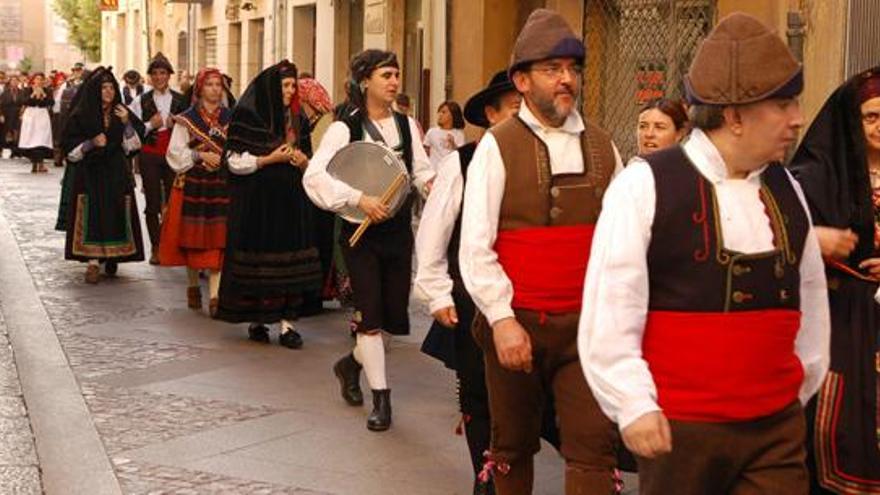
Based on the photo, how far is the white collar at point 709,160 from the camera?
3.87 meters

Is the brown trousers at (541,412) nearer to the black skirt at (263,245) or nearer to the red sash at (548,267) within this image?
the red sash at (548,267)

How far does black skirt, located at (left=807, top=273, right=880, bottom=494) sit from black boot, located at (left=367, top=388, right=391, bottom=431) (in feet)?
10.5

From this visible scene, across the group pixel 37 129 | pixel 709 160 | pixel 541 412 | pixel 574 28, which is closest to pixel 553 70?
pixel 541 412

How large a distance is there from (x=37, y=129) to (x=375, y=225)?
1066 inches

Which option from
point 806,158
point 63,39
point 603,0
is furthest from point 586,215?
point 63,39

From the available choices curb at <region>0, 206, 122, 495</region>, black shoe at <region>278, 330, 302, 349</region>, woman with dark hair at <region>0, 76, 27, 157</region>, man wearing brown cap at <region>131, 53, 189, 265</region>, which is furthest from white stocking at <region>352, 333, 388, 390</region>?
woman with dark hair at <region>0, 76, 27, 157</region>

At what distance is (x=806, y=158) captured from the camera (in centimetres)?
507

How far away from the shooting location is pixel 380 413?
8023 millimetres

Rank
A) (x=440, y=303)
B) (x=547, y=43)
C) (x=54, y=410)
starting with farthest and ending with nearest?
1. (x=54, y=410)
2. (x=440, y=303)
3. (x=547, y=43)

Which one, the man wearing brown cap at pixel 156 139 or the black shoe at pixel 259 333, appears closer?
the black shoe at pixel 259 333

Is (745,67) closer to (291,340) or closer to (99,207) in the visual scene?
(291,340)

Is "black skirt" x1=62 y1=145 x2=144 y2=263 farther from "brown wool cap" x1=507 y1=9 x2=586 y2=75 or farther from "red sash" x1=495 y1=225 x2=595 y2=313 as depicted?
"red sash" x1=495 y1=225 x2=595 y2=313

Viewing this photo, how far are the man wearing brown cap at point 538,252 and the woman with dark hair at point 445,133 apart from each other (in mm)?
12778

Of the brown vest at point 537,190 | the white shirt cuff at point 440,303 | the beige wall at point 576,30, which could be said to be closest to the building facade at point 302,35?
the beige wall at point 576,30
